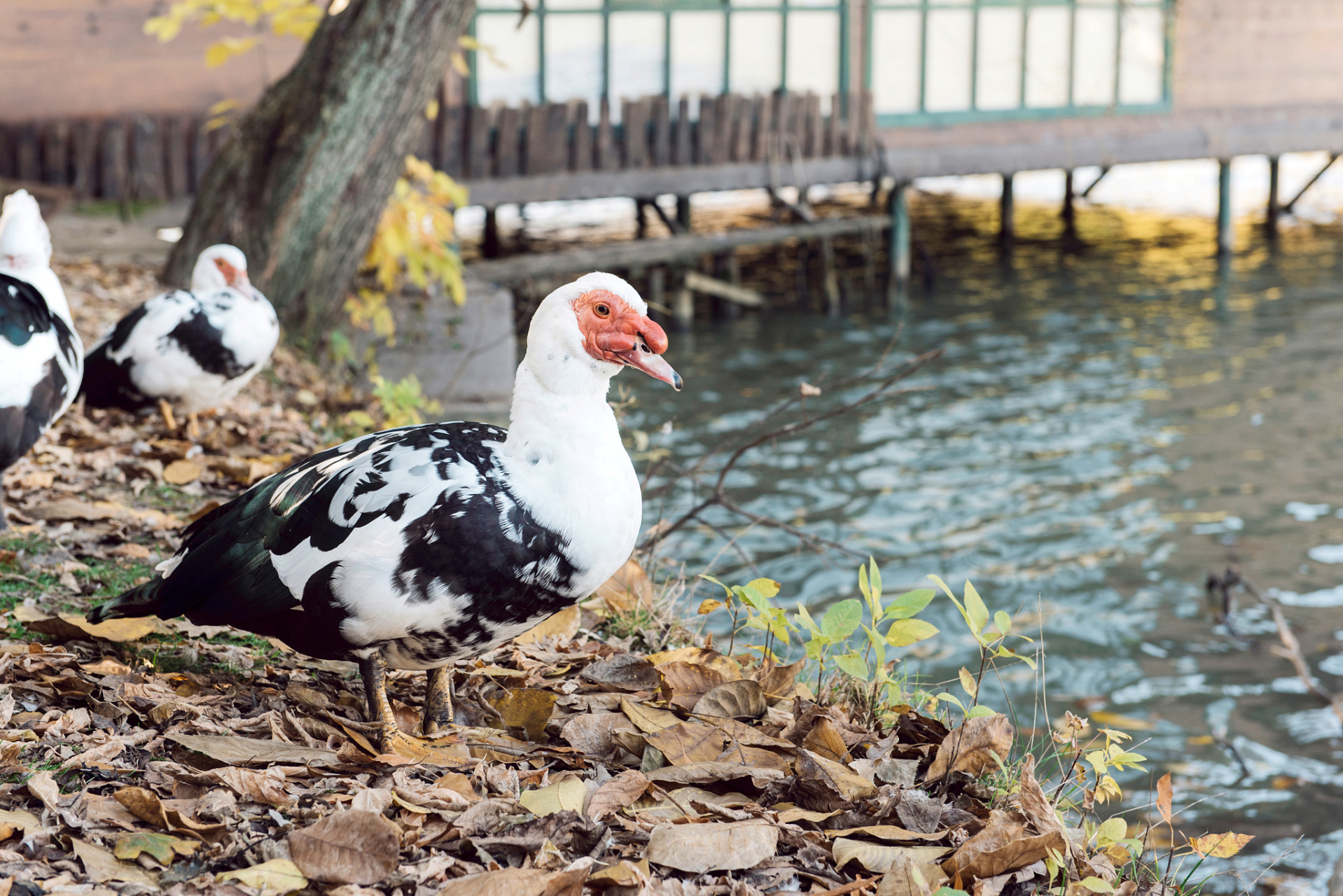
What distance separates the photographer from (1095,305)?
14234 millimetres

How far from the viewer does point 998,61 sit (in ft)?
53.6

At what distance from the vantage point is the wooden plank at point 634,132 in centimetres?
1312

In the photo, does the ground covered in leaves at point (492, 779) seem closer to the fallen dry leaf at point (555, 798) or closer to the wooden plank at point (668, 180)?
the fallen dry leaf at point (555, 798)

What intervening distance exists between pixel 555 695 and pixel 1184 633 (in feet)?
14.9

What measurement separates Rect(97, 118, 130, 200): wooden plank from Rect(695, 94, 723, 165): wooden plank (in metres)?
5.73

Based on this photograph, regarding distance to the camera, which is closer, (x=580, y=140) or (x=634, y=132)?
(x=580, y=140)

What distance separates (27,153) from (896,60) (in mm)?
9933

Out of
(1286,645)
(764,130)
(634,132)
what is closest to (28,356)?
(1286,645)

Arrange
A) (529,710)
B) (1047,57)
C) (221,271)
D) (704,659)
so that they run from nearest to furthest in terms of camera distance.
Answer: (529,710)
(704,659)
(221,271)
(1047,57)

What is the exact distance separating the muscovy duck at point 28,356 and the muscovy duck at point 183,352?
32.7 inches

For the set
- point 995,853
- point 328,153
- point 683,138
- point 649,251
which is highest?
point 683,138

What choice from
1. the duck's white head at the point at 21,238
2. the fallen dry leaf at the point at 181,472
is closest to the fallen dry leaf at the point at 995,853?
the fallen dry leaf at the point at 181,472

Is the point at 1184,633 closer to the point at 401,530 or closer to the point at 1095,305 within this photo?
the point at 401,530

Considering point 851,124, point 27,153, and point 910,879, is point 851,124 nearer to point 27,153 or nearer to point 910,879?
point 27,153
